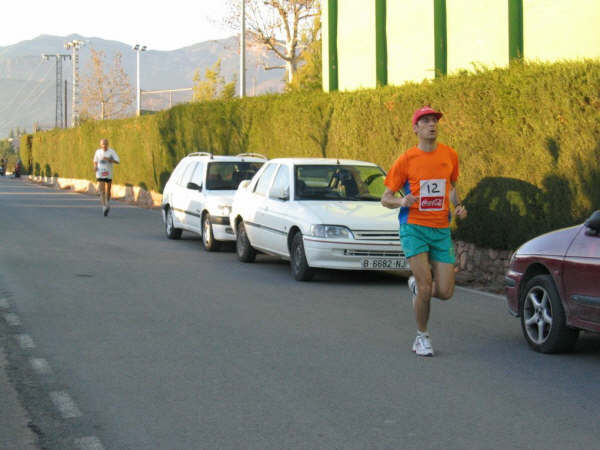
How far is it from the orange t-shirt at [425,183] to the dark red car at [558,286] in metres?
0.87

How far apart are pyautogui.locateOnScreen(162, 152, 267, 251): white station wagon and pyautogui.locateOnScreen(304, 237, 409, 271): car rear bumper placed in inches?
175

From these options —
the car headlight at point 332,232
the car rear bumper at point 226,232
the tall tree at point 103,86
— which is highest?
the tall tree at point 103,86

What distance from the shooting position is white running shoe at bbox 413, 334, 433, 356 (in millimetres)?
7926

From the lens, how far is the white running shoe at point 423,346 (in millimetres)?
7926

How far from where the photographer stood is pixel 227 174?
58.5ft

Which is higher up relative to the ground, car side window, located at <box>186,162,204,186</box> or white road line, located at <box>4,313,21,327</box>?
car side window, located at <box>186,162,204,186</box>

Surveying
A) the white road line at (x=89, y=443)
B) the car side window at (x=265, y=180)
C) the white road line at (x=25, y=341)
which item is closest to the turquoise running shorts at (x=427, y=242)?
the white road line at (x=25, y=341)

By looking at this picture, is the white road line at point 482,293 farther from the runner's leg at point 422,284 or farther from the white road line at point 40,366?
the white road line at point 40,366

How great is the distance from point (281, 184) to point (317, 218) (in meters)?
1.69

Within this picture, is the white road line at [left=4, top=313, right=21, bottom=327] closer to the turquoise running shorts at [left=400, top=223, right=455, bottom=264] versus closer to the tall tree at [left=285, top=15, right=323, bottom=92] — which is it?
the turquoise running shorts at [left=400, top=223, right=455, bottom=264]

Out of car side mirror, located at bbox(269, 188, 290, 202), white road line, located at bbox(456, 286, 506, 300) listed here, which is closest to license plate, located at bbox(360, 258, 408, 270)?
white road line, located at bbox(456, 286, 506, 300)

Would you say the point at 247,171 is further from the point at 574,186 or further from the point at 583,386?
the point at 583,386

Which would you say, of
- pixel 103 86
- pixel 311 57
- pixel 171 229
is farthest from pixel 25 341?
pixel 103 86

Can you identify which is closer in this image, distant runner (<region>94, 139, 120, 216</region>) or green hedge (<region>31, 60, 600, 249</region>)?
green hedge (<region>31, 60, 600, 249</region>)
